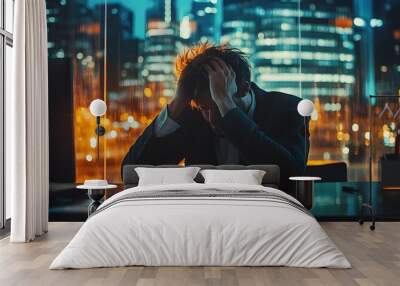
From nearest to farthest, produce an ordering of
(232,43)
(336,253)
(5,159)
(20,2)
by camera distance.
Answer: (336,253)
(20,2)
(5,159)
(232,43)

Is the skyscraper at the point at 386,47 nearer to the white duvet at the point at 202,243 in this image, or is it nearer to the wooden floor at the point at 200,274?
the wooden floor at the point at 200,274

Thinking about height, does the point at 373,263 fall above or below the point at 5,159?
below

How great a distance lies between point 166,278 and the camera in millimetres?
4141

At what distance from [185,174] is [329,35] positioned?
2.80 metres

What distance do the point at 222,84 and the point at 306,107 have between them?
117 centimetres

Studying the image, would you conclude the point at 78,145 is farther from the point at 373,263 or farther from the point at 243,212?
the point at 373,263

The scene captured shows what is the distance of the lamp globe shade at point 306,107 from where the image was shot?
7.05m

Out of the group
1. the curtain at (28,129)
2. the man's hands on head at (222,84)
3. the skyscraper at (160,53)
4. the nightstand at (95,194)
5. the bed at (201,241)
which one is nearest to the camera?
the bed at (201,241)

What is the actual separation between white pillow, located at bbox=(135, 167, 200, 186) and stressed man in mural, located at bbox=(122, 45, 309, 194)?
47cm

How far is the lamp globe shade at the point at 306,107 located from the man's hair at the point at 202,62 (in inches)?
32.8

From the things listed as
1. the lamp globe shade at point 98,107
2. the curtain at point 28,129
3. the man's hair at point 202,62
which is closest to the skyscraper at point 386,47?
the man's hair at point 202,62

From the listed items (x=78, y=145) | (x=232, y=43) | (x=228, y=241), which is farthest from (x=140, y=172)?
(x=228, y=241)

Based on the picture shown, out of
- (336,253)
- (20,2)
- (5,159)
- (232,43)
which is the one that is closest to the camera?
(336,253)

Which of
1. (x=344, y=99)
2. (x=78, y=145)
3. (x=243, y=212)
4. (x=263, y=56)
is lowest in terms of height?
(x=243, y=212)
